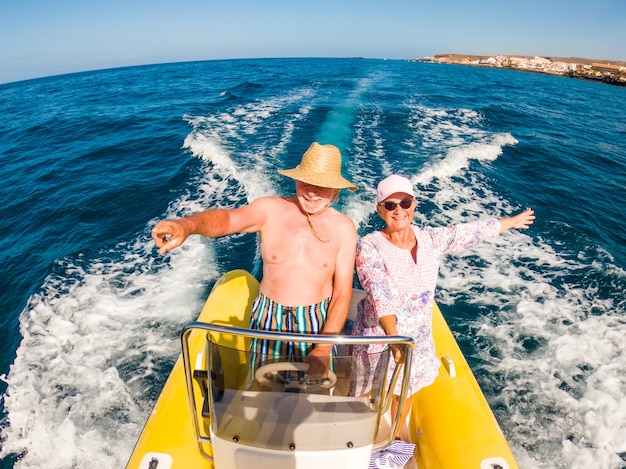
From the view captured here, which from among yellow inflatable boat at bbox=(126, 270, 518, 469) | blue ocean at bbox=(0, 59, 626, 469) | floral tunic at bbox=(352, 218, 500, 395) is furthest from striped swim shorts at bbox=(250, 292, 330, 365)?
blue ocean at bbox=(0, 59, 626, 469)

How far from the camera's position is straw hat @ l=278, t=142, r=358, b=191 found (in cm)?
213

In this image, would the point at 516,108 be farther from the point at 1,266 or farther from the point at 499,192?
the point at 1,266

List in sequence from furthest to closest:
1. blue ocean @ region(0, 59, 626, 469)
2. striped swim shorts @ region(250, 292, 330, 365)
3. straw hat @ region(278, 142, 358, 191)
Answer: blue ocean @ region(0, 59, 626, 469), striped swim shorts @ region(250, 292, 330, 365), straw hat @ region(278, 142, 358, 191)

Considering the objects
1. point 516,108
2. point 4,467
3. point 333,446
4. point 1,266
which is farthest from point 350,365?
point 516,108

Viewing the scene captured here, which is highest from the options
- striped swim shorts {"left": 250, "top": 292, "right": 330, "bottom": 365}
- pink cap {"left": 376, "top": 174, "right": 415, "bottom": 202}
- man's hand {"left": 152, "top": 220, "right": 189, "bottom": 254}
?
pink cap {"left": 376, "top": 174, "right": 415, "bottom": 202}

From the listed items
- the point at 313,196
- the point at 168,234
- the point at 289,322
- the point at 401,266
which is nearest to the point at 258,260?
the point at 289,322

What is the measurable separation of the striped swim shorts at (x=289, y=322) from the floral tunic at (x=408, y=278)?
13.1 inches

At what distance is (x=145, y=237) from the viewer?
20.2 feet

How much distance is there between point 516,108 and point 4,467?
20.2m

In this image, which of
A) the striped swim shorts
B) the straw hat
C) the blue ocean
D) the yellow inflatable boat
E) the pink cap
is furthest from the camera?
the blue ocean

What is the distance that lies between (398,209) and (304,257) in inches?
27.7

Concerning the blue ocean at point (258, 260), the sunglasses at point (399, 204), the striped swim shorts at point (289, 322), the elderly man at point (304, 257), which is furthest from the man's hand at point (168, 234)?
the blue ocean at point (258, 260)

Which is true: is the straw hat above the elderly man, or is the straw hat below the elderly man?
above

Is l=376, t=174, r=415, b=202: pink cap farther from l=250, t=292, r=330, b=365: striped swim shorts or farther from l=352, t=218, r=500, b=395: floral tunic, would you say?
l=250, t=292, r=330, b=365: striped swim shorts
